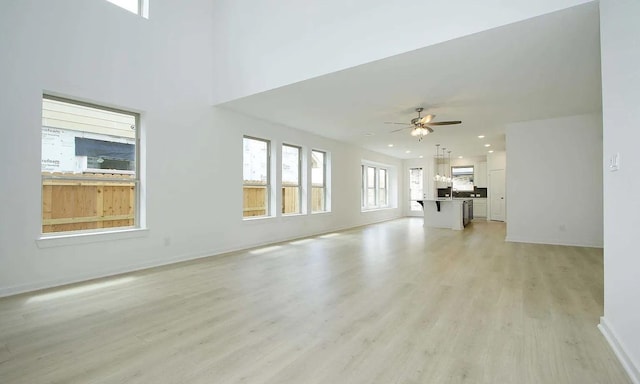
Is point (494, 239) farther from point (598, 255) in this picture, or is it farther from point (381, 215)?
point (381, 215)

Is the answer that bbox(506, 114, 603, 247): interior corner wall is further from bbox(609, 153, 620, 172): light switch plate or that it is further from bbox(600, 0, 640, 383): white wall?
bbox(609, 153, 620, 172): light switch plate

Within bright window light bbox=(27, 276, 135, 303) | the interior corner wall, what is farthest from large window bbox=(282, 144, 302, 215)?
the interior corner wall

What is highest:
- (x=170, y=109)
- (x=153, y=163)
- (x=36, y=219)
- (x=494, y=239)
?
(x=170, y=109)

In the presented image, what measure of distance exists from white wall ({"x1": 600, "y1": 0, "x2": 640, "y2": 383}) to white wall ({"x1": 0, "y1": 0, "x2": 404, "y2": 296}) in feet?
16.4

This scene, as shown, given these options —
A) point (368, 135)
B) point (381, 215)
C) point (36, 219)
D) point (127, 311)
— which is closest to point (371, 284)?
point (127, 311)

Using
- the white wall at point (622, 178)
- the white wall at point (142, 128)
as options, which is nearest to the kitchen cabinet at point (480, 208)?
the white wall at point (142, 128)

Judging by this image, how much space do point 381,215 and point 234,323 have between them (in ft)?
30.2

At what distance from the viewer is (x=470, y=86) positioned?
4309 mm

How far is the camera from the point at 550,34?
297 cm

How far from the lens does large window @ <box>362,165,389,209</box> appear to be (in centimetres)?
1064

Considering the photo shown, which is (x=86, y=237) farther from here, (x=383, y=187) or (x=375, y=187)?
(x=383, y=187)

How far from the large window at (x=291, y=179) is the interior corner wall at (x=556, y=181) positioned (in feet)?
15.5

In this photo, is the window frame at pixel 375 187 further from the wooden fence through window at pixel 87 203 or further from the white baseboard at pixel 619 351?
the white baseboard at pixel 619 351

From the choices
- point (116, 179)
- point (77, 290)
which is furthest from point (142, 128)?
point (77, 290)
